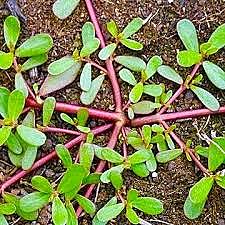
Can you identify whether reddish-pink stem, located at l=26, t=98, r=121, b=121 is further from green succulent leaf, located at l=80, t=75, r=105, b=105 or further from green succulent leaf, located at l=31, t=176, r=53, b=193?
green succulent leaf, located at l=31, t=176, r=53, b=193

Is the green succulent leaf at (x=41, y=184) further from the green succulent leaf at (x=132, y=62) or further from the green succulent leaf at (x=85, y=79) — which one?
the green succulent leaf at (x=132, y=62)

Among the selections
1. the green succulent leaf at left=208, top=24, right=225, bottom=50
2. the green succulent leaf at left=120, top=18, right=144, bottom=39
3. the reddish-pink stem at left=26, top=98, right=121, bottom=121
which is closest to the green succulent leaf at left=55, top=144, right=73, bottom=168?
the reddish-pink stem at left=26, top=98, right=121, bottom=121

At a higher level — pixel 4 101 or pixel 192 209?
pixel 4 101

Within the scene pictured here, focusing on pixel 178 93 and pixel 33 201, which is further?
pixel 178 93

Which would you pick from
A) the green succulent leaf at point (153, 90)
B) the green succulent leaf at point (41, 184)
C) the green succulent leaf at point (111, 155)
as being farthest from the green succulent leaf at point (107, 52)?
the green succulent leaf at point (41, 184)

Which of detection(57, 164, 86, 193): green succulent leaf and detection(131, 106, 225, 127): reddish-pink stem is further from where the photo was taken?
detection(131, 106, 225, 127): reddish-pink stem

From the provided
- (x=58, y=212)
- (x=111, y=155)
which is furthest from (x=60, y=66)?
(x=58, y=212)

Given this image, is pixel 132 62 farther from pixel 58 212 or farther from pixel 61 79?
pixel 58 212

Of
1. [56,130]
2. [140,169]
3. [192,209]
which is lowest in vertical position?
[192,209]
